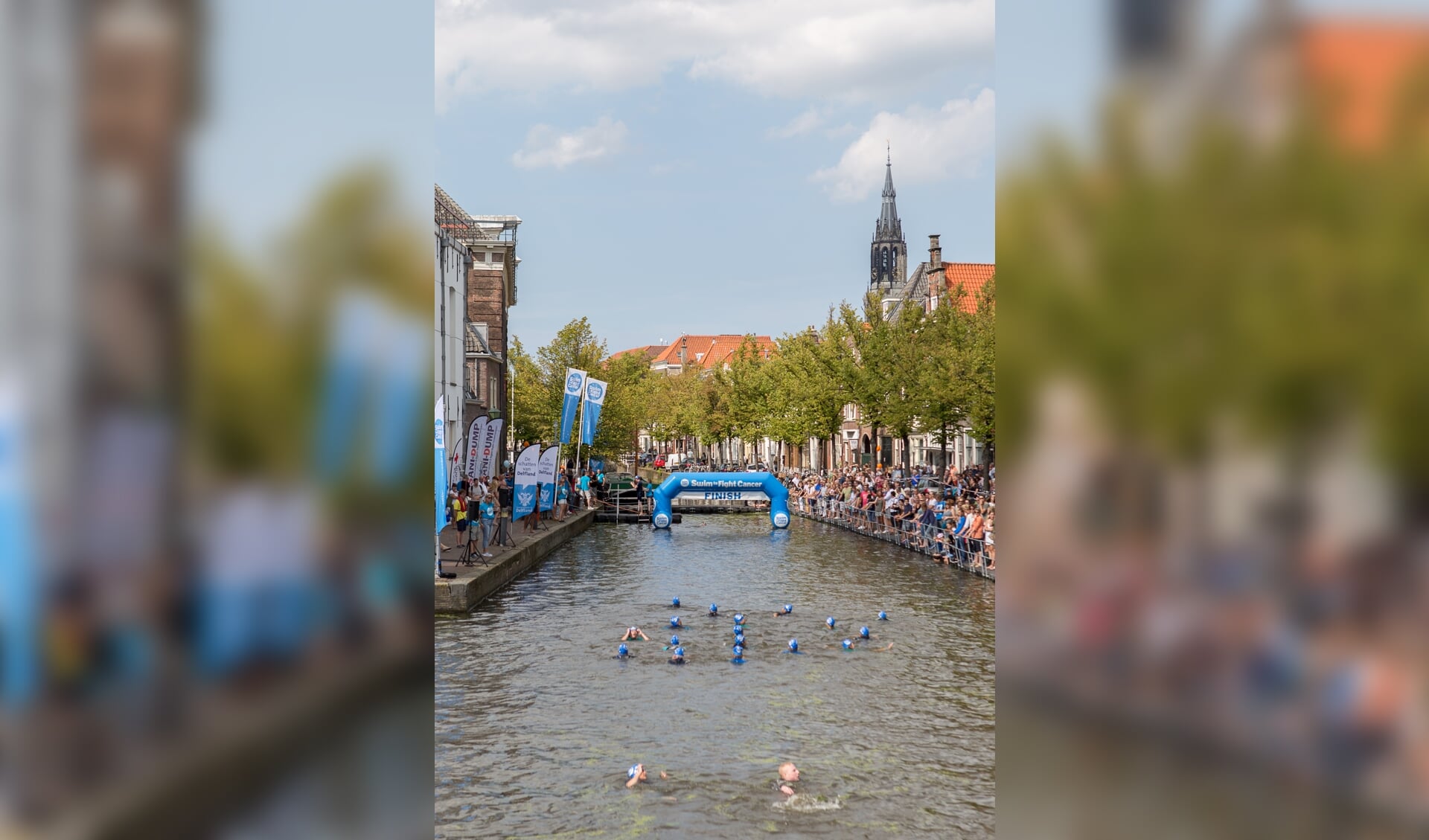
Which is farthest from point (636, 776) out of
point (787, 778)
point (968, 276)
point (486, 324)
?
point (968, 276)

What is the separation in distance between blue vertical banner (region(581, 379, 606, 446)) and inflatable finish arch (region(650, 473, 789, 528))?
544cm

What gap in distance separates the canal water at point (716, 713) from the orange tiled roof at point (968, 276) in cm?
3089

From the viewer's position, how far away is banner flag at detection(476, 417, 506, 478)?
3497 centimetres

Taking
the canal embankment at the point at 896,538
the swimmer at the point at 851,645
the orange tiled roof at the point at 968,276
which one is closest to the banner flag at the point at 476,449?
the canal embankment at the point at 896,538
